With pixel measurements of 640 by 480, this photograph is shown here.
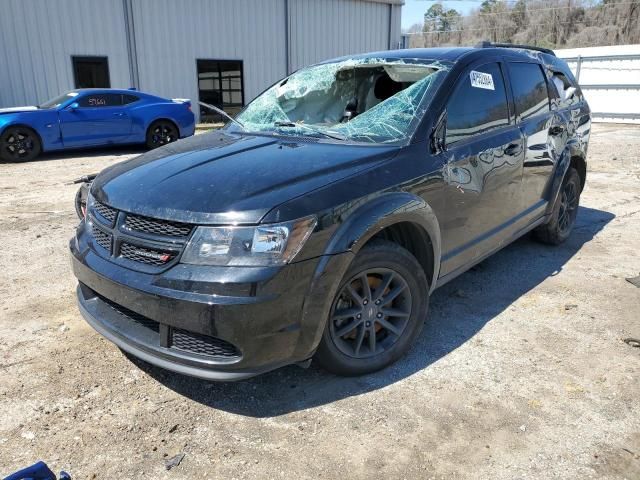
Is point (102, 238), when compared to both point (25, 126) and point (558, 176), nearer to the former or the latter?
point (558, 176)

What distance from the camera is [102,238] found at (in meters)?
2.83

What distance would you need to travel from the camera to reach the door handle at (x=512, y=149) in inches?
151

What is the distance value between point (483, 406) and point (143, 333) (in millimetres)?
1748

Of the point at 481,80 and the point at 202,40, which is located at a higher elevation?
the point at 202,40

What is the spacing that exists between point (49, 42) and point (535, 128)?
14719 mm

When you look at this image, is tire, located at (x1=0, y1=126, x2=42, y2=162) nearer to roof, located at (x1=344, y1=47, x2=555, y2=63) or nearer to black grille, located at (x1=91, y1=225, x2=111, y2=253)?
roof, located at (x1=344, y1=47, x2=555, y2=63)

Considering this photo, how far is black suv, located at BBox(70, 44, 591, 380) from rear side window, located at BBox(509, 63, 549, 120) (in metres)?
0.02

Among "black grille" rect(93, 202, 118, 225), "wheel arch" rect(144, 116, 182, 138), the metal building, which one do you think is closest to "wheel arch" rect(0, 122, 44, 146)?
"wheel arch" rect(144, 116, 182, 138)

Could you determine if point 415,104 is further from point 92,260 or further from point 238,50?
point 238,50

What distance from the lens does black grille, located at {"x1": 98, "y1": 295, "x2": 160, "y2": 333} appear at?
2.63 meters

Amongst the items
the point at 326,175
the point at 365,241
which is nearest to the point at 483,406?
the point at 365,241

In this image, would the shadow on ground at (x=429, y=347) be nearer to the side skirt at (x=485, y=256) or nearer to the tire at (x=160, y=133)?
the side skirt at (x=485, y=256)

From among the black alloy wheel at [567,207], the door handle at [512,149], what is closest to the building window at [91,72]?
the black alloy wheel at [567,207]

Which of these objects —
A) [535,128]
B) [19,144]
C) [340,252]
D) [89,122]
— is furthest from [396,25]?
[340,252]
